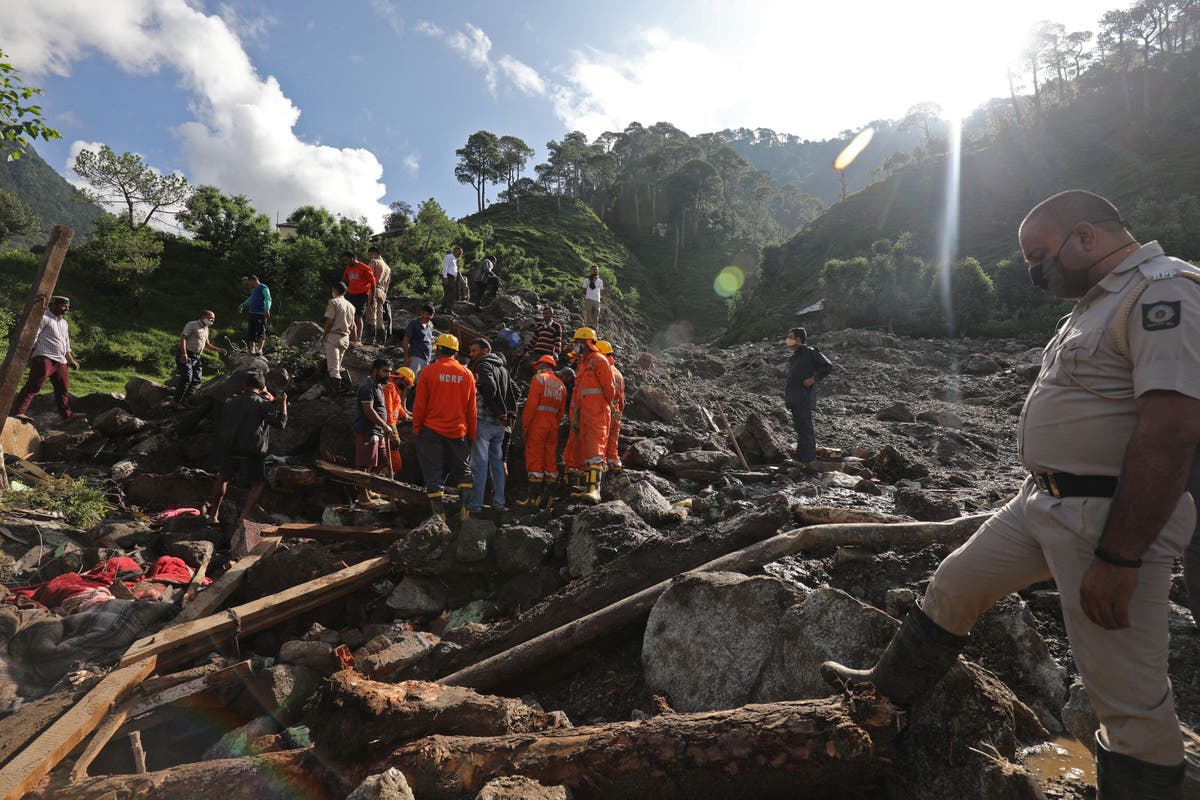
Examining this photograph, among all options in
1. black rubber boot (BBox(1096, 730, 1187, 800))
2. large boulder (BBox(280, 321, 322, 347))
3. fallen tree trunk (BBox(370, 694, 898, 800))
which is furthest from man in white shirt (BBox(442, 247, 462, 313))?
black rubber boot (BBox(1096, 730, 1187, 800))

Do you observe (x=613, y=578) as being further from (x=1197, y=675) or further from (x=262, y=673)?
(x=1197, y=675)

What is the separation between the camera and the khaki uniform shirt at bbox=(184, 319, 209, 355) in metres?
10.6

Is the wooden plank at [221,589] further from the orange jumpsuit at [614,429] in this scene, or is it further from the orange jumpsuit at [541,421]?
the orange jumpsuit at [614,429]

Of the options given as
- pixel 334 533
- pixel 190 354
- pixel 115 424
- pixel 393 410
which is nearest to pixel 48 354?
pixel 115 424

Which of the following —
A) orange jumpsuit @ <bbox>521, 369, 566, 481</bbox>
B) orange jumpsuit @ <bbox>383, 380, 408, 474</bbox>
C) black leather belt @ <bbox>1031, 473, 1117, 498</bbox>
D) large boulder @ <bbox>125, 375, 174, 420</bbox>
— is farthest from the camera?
large boulder @ <bbox>125, 375, 174, 420</bbox>

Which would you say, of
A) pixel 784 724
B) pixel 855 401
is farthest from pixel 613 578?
pixel 855 401

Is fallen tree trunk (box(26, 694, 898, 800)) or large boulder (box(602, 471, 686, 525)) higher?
large boulder (box(602, 471, 686, 525))

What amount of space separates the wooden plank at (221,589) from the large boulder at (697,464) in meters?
4.90

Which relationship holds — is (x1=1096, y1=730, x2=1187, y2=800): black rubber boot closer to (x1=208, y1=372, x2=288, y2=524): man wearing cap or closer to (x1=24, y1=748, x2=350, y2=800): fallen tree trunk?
(x1=24, y1=748, x2=350, y2=800): fallen tree trunk

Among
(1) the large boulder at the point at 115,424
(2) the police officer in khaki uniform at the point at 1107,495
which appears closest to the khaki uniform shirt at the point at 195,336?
(1) the large boulder at the point at 115,424

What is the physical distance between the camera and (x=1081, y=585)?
1694mm

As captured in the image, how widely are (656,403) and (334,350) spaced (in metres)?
5.94

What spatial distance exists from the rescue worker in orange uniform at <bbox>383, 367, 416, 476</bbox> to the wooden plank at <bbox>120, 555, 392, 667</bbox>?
3.31 meters

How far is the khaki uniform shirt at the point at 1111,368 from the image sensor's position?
1.59 meters
